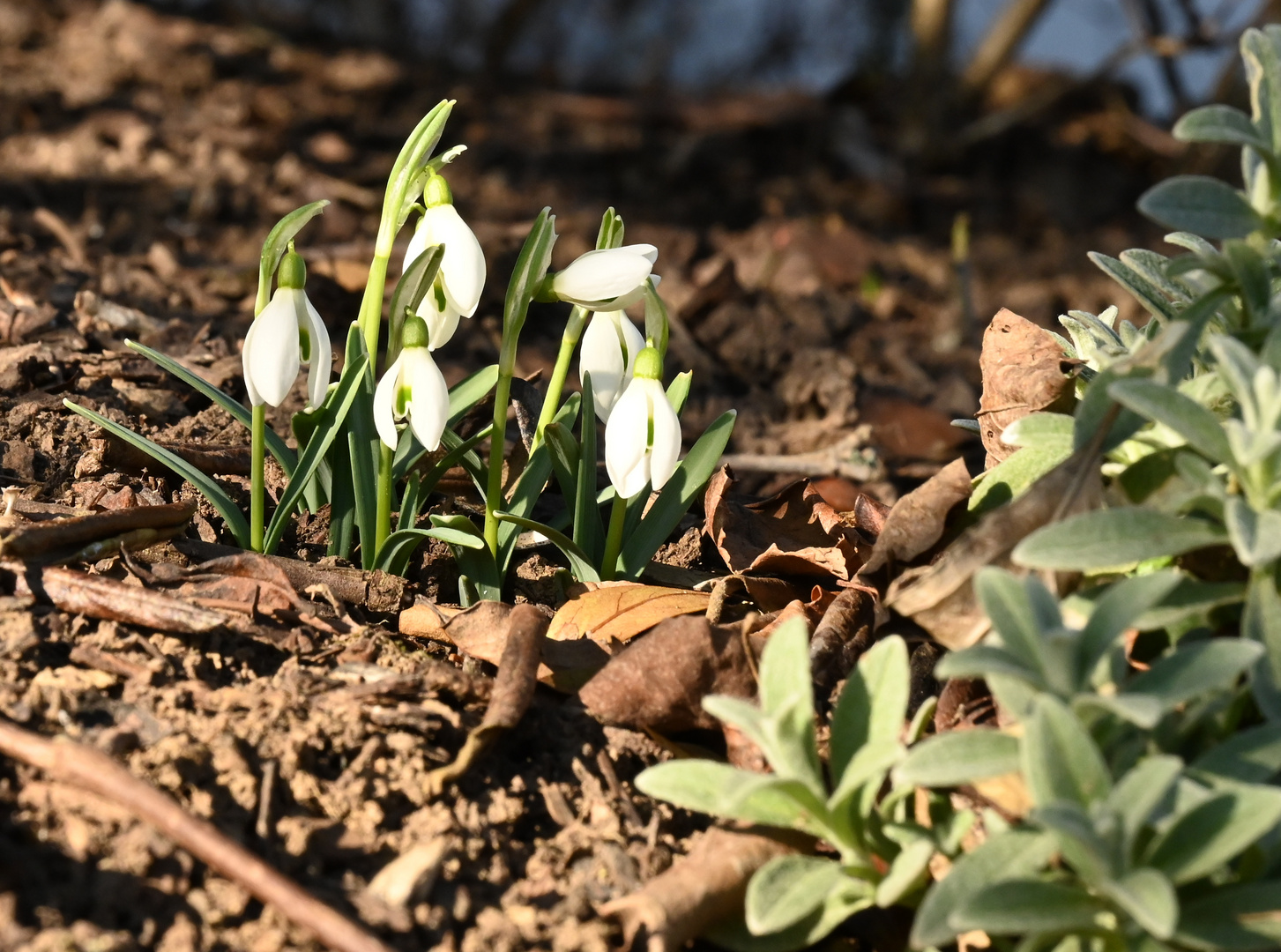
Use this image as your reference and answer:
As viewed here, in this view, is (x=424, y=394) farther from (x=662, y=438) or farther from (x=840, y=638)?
(x=840, y=638)

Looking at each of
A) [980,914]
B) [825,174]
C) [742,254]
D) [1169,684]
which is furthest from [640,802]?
[825,174]

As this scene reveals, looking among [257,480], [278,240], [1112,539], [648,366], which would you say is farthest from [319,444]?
[1112,539]

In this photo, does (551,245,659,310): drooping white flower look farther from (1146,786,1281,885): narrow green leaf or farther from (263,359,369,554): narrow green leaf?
(1146,786,1281,885): narrow green leaf

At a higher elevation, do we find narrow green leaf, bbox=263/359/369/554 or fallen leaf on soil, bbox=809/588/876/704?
narrow green leaf, bbox=263/359/369/554

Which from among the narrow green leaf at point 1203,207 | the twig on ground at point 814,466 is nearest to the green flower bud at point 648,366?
the narrow green leaf at point 1203,207

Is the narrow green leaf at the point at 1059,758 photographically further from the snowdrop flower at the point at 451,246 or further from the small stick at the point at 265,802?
the snowdrop flower at the point at 451,246

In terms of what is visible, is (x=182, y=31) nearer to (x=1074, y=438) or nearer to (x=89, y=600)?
(x=89, y=600)

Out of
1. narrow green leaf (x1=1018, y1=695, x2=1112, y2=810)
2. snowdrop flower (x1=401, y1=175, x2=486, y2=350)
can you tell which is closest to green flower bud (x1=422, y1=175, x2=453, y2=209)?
snowdrop flower (x1=401, y1=175, x2=486, y2=350)
